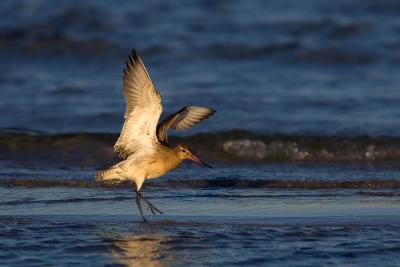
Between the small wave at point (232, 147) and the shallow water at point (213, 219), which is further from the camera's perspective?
the small wave at point (232, 147)

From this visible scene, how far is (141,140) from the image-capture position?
854 centimetres

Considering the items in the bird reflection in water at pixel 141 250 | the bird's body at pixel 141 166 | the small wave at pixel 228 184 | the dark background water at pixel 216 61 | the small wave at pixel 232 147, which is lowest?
the bird reflection in water at pixel 141 250

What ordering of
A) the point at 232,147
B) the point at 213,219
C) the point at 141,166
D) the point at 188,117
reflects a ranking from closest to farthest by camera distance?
the point at 213,219
the point at 141,166
the point at 188,117
the point at 232,147

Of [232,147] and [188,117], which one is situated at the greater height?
[188,117]

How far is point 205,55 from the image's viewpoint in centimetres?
1678

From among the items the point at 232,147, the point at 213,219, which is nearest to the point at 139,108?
the point at 213,219

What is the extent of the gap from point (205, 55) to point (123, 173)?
8526 mm

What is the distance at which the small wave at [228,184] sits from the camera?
945cm

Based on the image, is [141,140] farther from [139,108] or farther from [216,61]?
[216,61]

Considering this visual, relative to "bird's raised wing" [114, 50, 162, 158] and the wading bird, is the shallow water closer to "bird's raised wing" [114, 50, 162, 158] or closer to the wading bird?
the wading bird

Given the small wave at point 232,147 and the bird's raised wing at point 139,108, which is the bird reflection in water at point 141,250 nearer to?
the bird's raised wing at point 139,108

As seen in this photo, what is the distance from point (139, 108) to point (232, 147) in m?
3.42

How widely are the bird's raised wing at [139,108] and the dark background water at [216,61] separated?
153 inches

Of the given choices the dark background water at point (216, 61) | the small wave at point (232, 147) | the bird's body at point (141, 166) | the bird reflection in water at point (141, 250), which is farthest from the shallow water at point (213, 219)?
the dark background water at point (216, 61)
